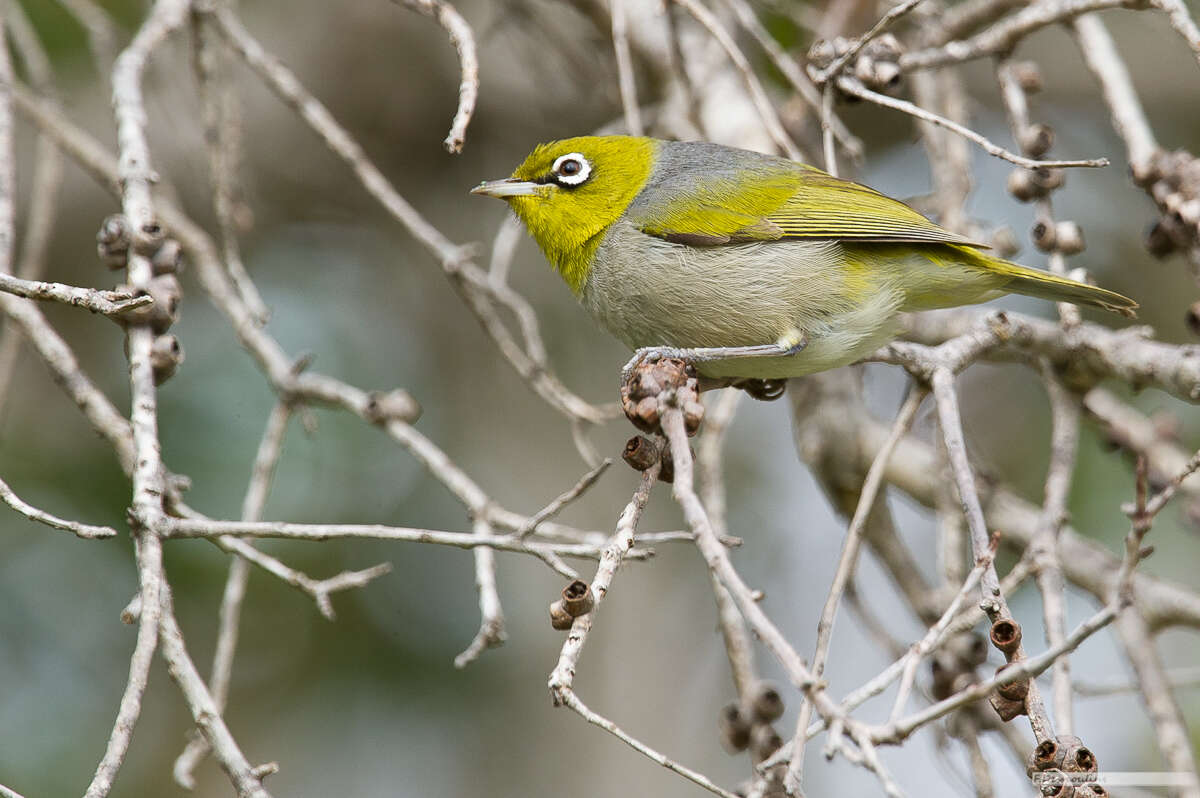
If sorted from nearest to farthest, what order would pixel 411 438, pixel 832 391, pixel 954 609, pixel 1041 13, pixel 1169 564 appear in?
pixel 954 609 < pixel 411 438 < pixel 1041 13 < pixel 832 391 < pixel 1169 564

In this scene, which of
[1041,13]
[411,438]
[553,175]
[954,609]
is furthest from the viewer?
[553,175]

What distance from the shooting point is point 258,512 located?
3.47 metres

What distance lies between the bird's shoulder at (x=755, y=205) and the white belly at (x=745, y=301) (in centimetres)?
5

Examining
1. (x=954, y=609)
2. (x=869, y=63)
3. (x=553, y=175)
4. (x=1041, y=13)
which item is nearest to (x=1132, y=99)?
(x=1041, y=13)

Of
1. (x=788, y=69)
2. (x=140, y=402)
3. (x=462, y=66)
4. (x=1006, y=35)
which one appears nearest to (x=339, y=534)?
(x=140, y=402)

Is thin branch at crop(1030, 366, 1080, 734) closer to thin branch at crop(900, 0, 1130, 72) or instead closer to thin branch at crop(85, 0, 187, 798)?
thin branch at crop(900, 0, 1130, 72)

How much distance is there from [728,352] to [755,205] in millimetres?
722

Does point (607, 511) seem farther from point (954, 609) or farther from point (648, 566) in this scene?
point (954, 609)

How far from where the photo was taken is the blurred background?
5.82 m

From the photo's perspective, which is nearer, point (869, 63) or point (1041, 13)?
point (869, 63)

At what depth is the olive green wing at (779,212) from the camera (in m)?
3.89

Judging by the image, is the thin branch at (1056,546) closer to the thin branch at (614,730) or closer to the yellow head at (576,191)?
the thin branch at (614,730)

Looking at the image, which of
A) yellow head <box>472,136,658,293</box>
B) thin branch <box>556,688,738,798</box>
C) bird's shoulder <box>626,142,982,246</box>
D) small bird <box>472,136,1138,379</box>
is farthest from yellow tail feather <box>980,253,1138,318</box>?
thin branch <box>556,688,738,798</box>

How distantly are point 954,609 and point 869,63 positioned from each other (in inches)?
84.8
